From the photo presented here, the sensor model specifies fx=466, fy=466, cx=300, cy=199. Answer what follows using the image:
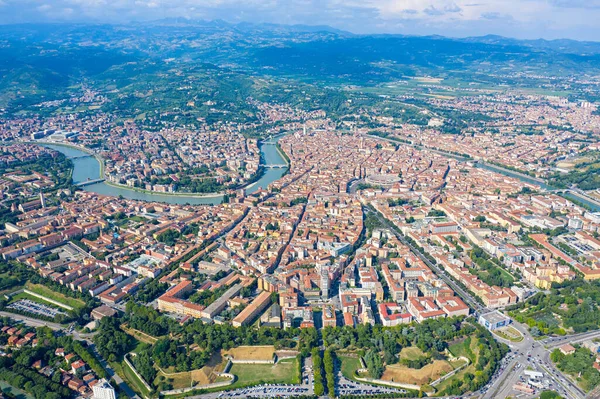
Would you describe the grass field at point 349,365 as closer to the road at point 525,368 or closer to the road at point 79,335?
the road at point 525,368

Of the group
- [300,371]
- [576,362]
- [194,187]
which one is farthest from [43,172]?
[576,362]

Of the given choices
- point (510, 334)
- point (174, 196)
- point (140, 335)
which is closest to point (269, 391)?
point (140, 335)

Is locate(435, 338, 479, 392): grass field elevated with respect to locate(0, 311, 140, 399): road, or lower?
elevated

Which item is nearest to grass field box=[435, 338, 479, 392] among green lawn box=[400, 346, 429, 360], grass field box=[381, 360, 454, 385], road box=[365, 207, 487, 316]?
grass field box=[381, 360, 454, 385]

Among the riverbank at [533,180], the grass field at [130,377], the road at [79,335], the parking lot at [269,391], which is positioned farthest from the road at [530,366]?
the riverbank at [533,180]

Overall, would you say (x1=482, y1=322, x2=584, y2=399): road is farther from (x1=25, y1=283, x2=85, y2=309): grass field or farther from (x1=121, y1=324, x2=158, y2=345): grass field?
(x1=25, y1=283, x2=85, y2=309): grass field

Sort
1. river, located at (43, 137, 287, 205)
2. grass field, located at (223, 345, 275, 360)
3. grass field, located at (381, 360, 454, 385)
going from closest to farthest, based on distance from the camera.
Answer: grass field, located at (381, 360, 454, 385), grass field, located at (223, 345, 275, 360), river, located at (43, 137, 287, 205)

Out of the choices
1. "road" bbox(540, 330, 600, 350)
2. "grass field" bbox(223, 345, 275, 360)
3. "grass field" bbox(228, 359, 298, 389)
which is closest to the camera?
"grass field" bbox(228, 359, 298, 389)
